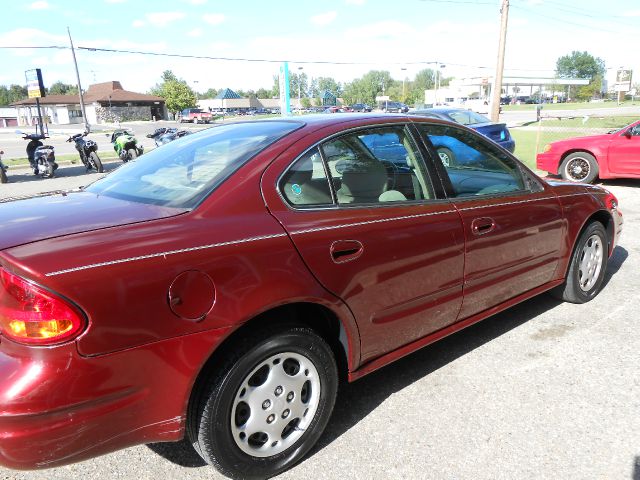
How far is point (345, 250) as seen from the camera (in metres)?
2.35

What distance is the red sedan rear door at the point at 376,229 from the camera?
7.59 feet

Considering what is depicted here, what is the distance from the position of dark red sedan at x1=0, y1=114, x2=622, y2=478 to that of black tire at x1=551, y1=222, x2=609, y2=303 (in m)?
0.82

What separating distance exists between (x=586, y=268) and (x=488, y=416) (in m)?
2.07

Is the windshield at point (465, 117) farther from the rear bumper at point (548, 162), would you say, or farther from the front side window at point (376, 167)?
the front side window at point (376, 167)

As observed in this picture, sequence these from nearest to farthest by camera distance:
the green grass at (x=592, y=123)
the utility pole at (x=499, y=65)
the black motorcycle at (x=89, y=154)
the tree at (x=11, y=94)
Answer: the black motorcycle at (x=89, y=154), the utility pole at (x=499, y=65), the green grass at (x=592, y=123), the tree at (x=11, y=94)

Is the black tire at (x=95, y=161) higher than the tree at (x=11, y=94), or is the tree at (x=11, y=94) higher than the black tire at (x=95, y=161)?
the tree at (x=11, y=94)

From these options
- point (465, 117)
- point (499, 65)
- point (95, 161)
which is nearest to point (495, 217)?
point (465, 117)

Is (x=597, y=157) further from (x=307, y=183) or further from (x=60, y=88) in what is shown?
(x=60, y=88)

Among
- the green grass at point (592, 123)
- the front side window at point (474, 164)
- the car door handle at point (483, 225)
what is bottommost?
the green grass at point (592, 123)

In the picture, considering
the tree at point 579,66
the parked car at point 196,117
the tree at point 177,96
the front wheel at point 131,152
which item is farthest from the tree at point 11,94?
the tree at point 579,66

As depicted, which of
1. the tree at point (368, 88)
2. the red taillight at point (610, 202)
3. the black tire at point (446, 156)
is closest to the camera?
the black tire at point (446, 156)

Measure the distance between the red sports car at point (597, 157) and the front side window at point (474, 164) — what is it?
7.36 metres

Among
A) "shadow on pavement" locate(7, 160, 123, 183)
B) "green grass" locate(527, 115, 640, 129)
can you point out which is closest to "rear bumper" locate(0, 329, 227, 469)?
"shadow on pavement" locate(7, 160, 123, 183)

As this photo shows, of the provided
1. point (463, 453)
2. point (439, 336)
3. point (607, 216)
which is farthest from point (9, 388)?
point (607, 216)
